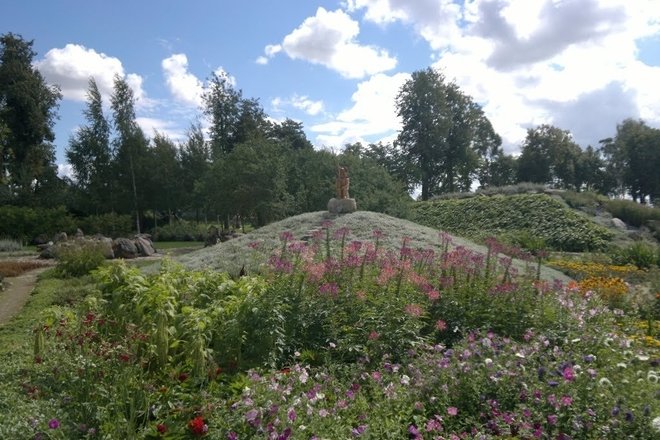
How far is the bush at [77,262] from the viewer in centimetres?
1161

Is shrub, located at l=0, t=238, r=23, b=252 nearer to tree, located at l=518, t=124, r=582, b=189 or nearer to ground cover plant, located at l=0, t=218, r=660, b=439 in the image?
ground cover plant, located at l=0, t=218, r=660, b=439

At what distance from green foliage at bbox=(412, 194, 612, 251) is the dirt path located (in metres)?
13.0

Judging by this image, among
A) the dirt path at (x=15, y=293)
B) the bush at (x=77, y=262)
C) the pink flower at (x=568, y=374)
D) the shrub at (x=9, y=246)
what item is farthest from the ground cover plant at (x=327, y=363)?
the shrub at (x=9, y=246)

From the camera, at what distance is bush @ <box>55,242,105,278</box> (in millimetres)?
11609

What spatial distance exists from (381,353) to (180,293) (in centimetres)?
189

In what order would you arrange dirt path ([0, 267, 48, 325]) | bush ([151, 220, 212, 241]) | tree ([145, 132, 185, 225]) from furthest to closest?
tree ([145, 132, 185, 225]) → bush ([151, 220, 212, 241]) → dirt path ([0, 267, 48, 325])

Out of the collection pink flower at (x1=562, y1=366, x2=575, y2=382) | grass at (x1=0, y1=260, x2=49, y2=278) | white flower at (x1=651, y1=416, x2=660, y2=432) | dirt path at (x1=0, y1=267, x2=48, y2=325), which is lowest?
dirt path at (x1=0, y1=267, x2=48, y2=325)

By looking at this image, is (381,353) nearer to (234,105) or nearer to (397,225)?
(397,225)

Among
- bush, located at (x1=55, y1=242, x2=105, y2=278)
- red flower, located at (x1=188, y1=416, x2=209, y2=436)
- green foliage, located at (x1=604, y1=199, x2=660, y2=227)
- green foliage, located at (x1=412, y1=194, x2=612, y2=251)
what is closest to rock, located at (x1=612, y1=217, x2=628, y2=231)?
green foliage, located at (x1=604, y1=199, x2=660, y2=227)

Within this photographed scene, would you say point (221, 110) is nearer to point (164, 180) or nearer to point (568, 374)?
point (164, 180)

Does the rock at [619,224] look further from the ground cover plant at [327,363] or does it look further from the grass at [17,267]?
the grass at [17,267]

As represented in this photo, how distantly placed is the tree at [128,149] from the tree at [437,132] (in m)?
18.9

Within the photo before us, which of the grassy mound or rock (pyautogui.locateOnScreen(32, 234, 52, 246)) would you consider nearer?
the grassy mound

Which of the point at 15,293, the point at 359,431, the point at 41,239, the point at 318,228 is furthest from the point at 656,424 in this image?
the point at 41,239
